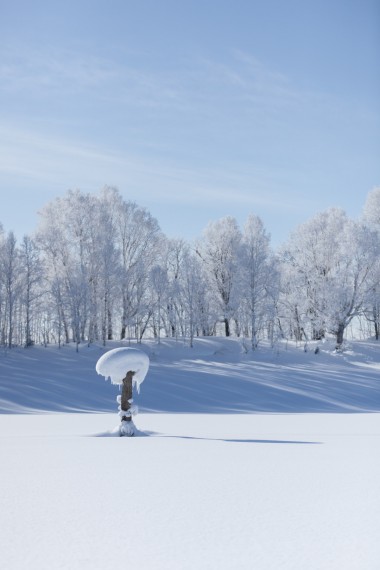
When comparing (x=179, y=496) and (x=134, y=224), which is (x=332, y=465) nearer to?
(x=179, y=496)

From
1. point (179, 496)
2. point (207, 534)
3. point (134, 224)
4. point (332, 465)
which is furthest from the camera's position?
point (134, 224)

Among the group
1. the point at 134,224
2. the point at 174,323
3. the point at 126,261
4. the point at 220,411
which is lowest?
the point at 220,411

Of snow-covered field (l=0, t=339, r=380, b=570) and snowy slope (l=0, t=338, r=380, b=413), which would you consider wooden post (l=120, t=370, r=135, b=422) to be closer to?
snow-covered field (l=0, t=339, r=380, b=570)

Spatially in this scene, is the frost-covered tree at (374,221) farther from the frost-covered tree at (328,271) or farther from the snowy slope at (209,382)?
the snowy slope at (209,382)

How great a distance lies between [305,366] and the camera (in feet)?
104

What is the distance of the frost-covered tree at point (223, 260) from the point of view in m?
43.7

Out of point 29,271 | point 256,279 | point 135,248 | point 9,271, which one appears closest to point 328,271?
point 256,279

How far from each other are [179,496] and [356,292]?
3463 cm

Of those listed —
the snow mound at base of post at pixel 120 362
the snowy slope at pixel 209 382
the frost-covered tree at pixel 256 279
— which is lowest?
the snowy slope at pixel 209 382

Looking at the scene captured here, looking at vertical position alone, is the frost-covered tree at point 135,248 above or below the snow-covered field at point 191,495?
above

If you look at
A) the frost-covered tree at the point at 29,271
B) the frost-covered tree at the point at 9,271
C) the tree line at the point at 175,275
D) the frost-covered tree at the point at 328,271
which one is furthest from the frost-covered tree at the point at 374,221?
the frost-covered tree at the point at 9,271

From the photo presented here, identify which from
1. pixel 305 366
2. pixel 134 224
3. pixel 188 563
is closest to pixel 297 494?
pixel 188 563

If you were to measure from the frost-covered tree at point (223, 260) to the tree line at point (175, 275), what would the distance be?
83 mm

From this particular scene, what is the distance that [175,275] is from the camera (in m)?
46.0
